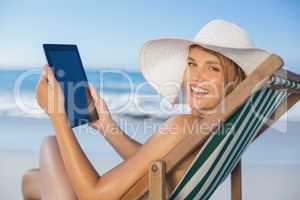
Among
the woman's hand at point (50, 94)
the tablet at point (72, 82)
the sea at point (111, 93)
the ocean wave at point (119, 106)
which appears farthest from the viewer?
the sea at point (111, 93)

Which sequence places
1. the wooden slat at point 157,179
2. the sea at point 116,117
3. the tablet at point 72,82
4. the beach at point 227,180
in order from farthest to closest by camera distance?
the sea at point 116,117 < the beach at point 227,180 < the tablet at point 72,82 < the wooden slat at point 157,179

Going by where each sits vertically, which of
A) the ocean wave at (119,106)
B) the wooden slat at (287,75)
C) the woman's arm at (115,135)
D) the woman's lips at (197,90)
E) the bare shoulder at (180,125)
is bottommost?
the ocean wave at (119,106)

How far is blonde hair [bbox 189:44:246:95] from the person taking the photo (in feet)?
4.64

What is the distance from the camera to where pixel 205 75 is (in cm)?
141

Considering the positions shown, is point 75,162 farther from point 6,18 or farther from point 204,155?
point 6,18

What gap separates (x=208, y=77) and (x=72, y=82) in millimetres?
390

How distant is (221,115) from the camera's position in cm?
124

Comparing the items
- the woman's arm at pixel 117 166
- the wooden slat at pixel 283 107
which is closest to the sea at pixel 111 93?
the wooden slat at pixel 283 107

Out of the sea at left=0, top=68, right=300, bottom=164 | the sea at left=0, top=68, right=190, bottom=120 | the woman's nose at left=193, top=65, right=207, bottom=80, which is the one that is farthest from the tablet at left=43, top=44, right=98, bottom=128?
the sea at left=0, top=68, right=190, bottom=120

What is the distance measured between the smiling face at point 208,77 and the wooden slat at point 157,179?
0.27 meters

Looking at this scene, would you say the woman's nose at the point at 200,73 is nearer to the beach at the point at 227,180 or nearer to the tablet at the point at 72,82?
the tablet at the point at 72,82

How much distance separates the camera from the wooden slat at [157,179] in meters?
1.20

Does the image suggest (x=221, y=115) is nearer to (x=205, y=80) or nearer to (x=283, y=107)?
(x=205, y=80)

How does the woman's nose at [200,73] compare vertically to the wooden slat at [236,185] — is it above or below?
above
